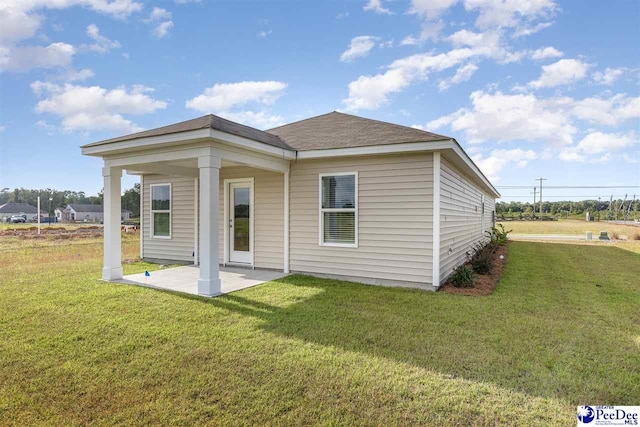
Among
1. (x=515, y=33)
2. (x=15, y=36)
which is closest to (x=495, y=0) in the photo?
(x=515, y=33)

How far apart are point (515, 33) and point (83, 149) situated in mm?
11599

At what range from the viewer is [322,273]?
7.16 m

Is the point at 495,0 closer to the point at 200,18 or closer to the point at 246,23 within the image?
the point at 246,23

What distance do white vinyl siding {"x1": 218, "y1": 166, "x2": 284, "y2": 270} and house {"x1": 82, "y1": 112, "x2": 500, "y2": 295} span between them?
2 cm

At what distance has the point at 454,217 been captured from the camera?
7824mm

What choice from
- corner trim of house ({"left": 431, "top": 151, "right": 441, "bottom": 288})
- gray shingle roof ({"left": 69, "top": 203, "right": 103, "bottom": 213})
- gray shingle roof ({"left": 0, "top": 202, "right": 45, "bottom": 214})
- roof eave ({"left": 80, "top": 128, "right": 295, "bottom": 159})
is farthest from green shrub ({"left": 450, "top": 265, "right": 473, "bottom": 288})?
gray shingle roof ({"left": 0, "top": 202, "right": 45, "bottom": 214})

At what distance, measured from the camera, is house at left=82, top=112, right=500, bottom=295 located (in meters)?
5.71

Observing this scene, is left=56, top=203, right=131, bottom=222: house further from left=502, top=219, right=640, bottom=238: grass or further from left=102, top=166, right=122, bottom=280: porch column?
left=502, top=219, right=640, bottom=238: grass

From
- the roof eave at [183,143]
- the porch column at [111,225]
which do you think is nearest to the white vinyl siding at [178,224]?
the porch column at [111,225]

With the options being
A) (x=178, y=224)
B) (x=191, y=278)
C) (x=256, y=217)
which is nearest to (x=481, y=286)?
(x=256, y=217)

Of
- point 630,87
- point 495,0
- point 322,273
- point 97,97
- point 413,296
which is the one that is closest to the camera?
point 413,296

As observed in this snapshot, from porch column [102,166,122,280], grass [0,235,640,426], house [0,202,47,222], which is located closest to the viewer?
grass [0,235,640,426]

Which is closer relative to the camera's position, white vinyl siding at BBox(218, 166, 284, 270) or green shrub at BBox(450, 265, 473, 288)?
green shrub at BBox(450, 265, 473, 288)

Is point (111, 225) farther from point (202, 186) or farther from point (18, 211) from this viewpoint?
point (18, 211)
